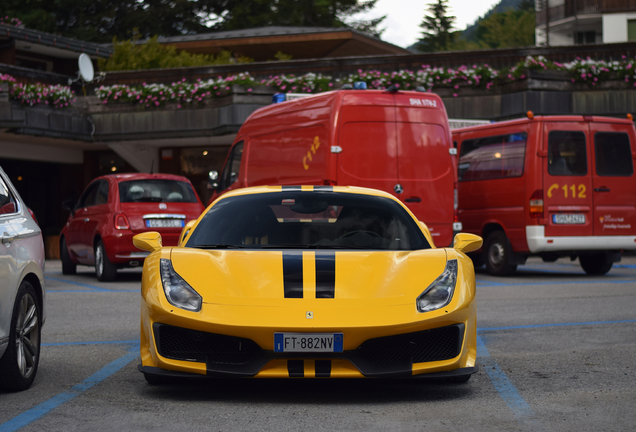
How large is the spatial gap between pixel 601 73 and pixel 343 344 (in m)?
18.4

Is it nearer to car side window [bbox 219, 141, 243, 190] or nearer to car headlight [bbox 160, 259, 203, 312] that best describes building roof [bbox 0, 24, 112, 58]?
car side window [bbox 219, 141, 243, 190]

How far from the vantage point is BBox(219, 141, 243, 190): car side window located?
14.6 m

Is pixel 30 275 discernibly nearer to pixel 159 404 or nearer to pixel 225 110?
pixel 159 404

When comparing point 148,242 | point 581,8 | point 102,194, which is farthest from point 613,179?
point 581,8

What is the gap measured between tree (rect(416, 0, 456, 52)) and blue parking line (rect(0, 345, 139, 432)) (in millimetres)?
87863

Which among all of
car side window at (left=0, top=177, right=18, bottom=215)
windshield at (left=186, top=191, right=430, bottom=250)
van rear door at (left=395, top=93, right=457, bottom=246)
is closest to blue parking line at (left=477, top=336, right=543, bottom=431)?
windshield at (left=186, top=191, right=430, bottom=250)

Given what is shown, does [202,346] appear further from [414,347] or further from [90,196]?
[90,196]

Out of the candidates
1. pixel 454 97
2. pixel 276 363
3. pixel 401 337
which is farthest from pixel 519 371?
pixel 454 97

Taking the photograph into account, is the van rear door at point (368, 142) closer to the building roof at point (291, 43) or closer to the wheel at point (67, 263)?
the wheel at point (67, 263)

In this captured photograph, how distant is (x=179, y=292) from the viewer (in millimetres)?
5066

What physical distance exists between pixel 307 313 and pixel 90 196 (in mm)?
10368

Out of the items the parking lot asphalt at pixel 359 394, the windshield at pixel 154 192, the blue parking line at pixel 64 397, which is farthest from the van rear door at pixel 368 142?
the blue parking line at pixel 64 397

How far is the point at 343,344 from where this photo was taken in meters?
4.80

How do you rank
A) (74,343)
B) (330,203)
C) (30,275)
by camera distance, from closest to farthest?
(30,275) → (330,203) → (74,343)
